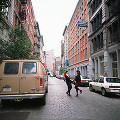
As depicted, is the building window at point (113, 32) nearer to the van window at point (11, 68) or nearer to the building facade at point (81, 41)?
the building facade at point (81, 41)

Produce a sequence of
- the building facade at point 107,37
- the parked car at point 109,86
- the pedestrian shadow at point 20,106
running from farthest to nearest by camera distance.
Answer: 1. the building facade at point 107,37
2. the parked car at point 109,86
3. the pedestrian shadow at point 20,106

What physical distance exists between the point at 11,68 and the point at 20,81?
→ 2.61 feet

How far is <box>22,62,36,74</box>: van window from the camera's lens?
269 inches

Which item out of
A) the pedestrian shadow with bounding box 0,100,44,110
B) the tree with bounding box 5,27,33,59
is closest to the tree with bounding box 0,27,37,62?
the tree with bounding box 5,27,33,59

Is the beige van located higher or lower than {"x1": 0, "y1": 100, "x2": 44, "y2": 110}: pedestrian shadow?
higher

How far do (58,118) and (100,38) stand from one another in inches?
841

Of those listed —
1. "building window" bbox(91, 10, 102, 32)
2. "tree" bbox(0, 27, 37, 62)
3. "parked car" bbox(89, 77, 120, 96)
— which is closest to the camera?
"parked car" bbox(89, 77, 120, 96)

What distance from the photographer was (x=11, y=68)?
22.4 ft

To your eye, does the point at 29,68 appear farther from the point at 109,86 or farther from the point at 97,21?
the point at 97,21

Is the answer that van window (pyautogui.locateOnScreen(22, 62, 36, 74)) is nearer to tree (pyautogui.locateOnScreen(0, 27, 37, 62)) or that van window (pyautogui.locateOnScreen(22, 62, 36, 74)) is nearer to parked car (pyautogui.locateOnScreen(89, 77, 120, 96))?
parked car (pyautogui.locateOnScreen(89, 77, 120, 96))

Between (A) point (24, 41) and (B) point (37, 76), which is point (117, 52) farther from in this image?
(B) point (37, 76)

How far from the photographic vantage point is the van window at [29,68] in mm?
6824

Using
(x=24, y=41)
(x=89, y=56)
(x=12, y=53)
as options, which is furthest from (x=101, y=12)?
(x=12, y=53)

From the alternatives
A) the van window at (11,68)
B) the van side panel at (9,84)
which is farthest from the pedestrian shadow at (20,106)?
the van window at (11,68)
